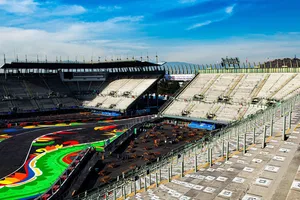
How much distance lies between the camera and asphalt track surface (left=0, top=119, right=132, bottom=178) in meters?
36.0

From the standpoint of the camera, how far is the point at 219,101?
6550 centimetres

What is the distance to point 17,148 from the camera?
147 ft

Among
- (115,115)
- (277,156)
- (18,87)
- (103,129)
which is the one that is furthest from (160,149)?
(18,87)

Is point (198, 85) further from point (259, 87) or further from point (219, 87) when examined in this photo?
point (259, 87)

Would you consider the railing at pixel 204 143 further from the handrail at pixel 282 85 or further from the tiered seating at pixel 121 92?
the tiered seating at pixel 121 92

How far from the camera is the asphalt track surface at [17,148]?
3596 centimetres

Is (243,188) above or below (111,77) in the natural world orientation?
below

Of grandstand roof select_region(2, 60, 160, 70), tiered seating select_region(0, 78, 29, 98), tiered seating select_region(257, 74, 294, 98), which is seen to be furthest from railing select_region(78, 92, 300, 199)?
tiered seating select_region(0, 78, 29, 98)

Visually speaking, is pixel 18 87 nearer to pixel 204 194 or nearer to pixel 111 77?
pixel 111 77

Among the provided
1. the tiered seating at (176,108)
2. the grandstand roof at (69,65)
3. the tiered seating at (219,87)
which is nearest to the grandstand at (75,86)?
the grandstand roof at (69,65)

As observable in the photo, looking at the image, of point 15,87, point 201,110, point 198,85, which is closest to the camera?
point 201,110

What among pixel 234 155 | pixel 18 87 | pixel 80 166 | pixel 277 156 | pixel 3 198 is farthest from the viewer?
pixel 18 87

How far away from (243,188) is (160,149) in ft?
90.0

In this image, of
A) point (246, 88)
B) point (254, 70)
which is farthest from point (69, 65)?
point (254, 70)
